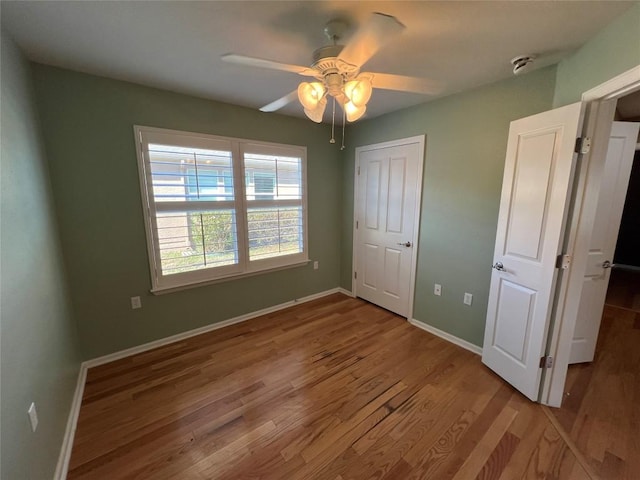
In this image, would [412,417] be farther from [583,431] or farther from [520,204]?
[520,204]

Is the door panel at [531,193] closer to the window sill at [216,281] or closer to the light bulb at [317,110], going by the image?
the light bulb at [317,110]

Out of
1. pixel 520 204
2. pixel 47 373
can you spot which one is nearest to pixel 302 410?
pixel 47 373

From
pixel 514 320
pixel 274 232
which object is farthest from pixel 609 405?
pixel 274 232

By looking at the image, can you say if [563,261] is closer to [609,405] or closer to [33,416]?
[609,405]

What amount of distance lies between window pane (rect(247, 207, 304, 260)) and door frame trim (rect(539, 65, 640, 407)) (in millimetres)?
2548

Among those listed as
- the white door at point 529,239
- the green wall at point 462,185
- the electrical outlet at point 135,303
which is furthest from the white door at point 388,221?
the electrical outlet at point 135,303

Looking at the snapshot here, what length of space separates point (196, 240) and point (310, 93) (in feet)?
6.18

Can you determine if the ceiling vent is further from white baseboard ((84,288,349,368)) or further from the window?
white baseboard ((84,288,349,368))

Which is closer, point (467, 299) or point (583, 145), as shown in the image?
point (583, 145)

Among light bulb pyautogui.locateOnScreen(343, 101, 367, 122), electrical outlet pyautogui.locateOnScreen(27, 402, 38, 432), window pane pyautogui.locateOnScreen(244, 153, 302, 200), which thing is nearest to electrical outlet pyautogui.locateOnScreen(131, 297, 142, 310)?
electrical outlet pyautogui.locateOnScreen(27, 402, 38, 432)

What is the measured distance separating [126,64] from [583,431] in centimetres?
391

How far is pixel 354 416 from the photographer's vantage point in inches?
68.8

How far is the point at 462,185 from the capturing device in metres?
2.45

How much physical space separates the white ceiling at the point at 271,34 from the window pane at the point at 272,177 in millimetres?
938
